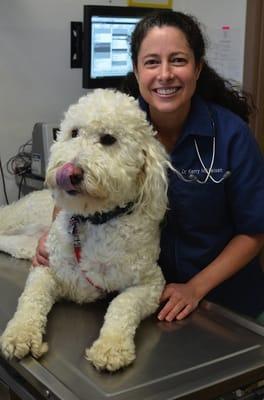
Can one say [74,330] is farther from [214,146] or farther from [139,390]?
[214,146]

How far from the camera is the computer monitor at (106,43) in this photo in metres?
2.27

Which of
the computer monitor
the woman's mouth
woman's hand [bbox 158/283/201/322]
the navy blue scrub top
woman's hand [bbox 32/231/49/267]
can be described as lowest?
woman's hand [bbox 158/283/201/322]

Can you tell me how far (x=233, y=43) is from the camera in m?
2.72

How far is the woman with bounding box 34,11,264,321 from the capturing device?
4.18 ft

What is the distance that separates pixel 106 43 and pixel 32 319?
1.56 m

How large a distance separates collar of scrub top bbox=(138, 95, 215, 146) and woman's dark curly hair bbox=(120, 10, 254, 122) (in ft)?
0.32

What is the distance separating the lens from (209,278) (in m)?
1.29

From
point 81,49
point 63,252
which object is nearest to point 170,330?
point 63,252

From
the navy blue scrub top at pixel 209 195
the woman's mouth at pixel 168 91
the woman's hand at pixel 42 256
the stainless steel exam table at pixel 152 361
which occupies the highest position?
the woman's mouth at pixel 168 91

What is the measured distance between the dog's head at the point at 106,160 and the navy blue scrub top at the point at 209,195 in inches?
6.6

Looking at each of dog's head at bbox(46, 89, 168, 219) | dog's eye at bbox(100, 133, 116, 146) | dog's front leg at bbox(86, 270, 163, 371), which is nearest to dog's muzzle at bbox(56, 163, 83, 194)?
dog's head at bbox(46, 89, 168, 219)

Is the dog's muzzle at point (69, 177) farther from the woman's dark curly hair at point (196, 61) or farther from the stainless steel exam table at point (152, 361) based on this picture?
the woman's dark curly hair at point (196, 61)

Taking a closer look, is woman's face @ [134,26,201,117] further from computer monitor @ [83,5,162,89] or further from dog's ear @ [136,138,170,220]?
computer monitor @ [83,5,162,89]

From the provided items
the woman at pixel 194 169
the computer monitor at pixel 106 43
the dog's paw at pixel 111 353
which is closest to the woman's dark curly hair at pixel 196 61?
the woman at pixel 194 169
